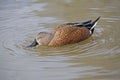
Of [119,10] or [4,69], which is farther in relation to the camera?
[119,10]

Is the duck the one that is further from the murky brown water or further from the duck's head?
the murky brown water

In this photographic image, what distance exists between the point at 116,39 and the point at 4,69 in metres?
2.23

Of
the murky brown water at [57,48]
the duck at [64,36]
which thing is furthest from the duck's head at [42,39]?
the murky brown water at [57,48]

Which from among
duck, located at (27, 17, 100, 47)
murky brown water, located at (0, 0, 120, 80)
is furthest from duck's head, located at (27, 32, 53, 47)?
murky brown water, located at (0, 0, 120, 80)

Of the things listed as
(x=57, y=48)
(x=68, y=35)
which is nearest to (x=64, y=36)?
(x=68, y=35)

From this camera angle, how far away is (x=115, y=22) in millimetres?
7773

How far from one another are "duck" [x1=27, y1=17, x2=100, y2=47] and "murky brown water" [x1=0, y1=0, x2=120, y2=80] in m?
0.12

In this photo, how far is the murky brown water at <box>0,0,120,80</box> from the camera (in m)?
5.54

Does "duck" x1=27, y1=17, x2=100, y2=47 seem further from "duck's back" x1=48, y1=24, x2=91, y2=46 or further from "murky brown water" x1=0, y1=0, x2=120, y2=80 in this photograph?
"murky brown water" x1=0, y1=0, x2=120, y2=80

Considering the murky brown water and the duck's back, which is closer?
the murky brown water

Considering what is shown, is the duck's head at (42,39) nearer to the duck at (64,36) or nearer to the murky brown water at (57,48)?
the duck at (64,36)

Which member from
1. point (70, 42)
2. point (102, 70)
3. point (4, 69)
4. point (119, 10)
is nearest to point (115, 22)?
point (119, 10)

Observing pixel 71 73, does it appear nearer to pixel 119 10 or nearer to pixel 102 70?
pixel 102 70

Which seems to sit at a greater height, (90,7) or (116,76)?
(90,7)
